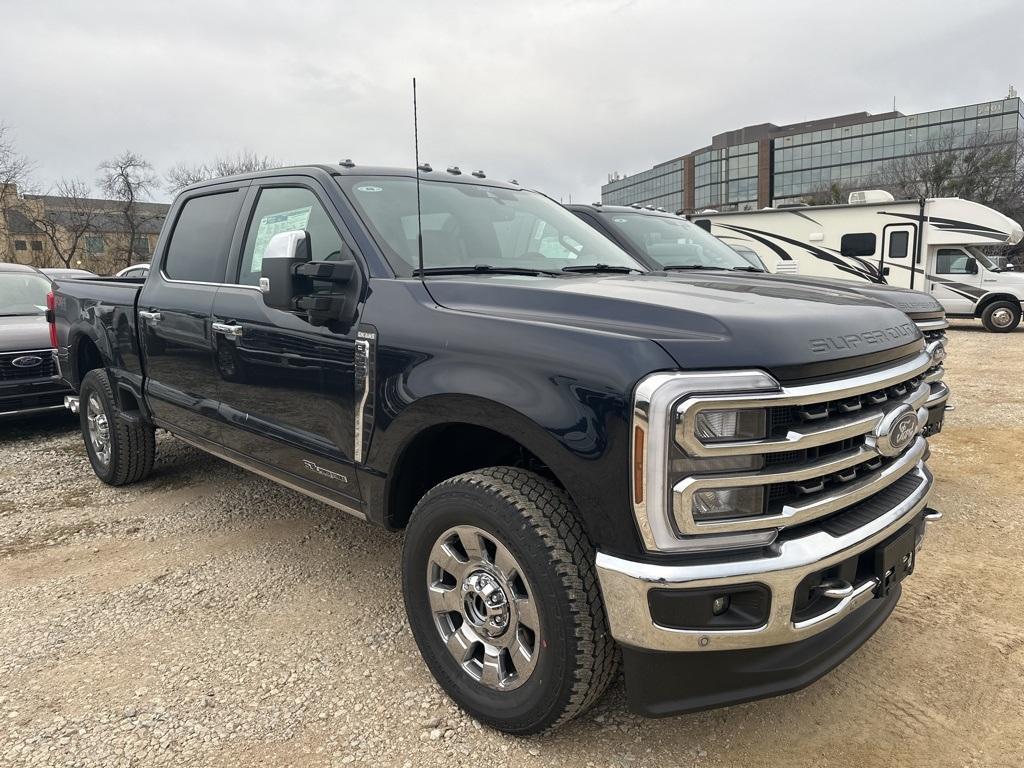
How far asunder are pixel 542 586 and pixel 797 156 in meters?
75.8

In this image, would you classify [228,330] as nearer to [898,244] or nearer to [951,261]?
[898,244]

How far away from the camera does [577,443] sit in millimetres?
1903

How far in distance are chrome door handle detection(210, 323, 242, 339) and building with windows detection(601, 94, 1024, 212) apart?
53.5 metres

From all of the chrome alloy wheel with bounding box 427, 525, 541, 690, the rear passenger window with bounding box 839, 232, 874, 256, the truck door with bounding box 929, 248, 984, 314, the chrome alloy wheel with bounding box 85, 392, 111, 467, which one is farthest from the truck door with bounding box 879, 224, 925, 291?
the chrome alloy wheel with bounding box 427, 525, 541, 690

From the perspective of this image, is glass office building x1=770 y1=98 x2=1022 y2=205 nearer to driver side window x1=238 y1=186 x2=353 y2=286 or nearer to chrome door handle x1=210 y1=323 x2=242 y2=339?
driver side window x1=238 y1=186 x2=353 y2=286

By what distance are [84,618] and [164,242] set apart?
7.31ft

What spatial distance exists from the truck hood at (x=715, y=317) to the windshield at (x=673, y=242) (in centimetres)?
325

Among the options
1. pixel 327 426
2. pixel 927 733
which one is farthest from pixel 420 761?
pixel 927 733

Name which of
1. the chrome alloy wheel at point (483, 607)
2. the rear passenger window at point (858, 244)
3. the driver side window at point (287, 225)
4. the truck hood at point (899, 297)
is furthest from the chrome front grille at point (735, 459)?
the rear passenger window at point (858, 244)

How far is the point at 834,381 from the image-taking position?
1950 mm

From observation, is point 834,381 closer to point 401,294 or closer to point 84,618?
point 401,294

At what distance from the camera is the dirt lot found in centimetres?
222

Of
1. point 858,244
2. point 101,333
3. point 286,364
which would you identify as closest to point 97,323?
point 101,333

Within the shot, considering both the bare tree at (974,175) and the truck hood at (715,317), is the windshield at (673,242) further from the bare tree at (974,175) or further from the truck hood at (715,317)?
the bare tree at (974,175)
